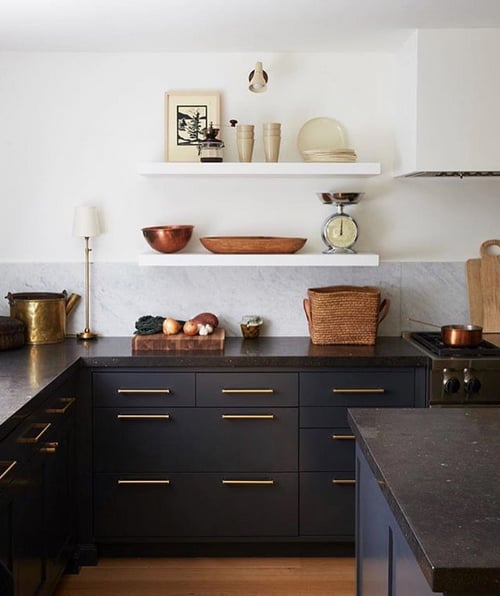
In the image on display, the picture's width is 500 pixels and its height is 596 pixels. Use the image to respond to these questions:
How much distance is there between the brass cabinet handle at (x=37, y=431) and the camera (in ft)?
8.62

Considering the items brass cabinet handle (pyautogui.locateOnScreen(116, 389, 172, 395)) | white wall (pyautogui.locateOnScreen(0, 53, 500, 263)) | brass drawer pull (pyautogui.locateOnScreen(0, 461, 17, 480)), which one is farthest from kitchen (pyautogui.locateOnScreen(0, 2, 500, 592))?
brass drawer pull (pyautogui.locateOnScreen(0, 461, 17, 480))

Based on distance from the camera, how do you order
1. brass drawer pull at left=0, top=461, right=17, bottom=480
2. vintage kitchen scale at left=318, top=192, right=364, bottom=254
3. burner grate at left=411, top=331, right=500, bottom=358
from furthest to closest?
vintage kitchen scale at left=318, top=192, right=364, bottom=254 → burner grate at left=411, top=331, right=500, bottom=358 → brass drawer pull at left=0, top=461, right=17, bottom=480

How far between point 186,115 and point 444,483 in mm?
2625

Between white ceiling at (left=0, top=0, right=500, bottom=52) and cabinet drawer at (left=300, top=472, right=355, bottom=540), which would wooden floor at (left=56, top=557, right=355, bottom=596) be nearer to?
cabinet drawer at (left=300, top=472, right=355, bottom=540)

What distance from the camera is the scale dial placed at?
390 centimetres

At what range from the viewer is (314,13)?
3.29 metres

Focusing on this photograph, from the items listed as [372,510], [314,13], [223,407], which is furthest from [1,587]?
[314,13]

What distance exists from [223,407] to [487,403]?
3.67ft

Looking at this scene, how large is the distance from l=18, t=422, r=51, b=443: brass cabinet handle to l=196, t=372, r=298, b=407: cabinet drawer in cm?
78

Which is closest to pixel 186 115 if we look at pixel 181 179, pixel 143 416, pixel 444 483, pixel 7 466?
pixel 181 179

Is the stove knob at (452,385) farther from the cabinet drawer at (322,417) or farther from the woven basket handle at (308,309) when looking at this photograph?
the woven basket handle at (308,309)

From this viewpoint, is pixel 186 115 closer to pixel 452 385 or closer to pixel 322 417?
pixel 322 417

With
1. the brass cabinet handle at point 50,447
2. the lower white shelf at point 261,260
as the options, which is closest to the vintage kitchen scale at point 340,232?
the lower white shelf at point 261,260

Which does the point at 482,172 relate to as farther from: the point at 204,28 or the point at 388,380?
the point at 204,28
